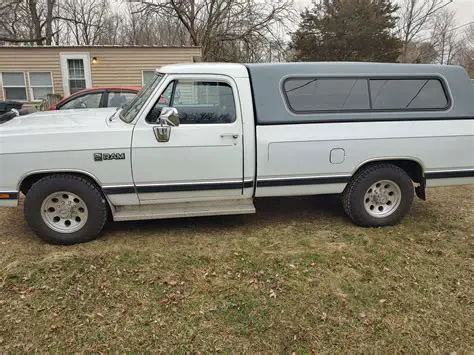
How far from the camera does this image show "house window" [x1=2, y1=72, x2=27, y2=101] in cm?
1625

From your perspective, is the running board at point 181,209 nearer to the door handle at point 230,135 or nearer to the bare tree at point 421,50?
the door handle at point 230,135

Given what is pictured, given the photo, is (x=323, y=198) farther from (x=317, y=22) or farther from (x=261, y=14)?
(x=317, y=22)

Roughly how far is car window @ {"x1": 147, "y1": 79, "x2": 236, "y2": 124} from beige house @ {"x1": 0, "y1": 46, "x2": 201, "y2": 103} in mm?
12837

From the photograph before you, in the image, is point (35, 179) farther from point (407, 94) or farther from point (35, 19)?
point (35, 19)

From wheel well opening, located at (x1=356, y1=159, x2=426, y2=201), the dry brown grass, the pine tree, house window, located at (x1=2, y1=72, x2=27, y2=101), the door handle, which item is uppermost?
the pine tree

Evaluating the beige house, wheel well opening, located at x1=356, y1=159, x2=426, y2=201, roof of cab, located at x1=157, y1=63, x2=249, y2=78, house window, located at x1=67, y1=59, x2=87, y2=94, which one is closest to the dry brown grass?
wheel well opening, located at x1=356, y1=159, x2=426, y2=201

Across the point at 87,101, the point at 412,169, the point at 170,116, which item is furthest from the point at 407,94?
the point at 87,101

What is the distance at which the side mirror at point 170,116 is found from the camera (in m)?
3.63

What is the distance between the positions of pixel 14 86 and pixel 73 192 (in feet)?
51.3

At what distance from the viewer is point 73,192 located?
149 inches

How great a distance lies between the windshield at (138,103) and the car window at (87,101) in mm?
5261

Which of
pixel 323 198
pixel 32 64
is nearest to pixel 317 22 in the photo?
pixel 32 64

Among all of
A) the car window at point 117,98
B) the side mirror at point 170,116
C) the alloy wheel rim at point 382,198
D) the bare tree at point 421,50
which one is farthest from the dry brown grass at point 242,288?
the bare tree at point 421,50

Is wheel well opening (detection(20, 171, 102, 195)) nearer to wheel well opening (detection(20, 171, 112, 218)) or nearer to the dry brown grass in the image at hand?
wheel well opening (detection(20, 171, 112, 218))
